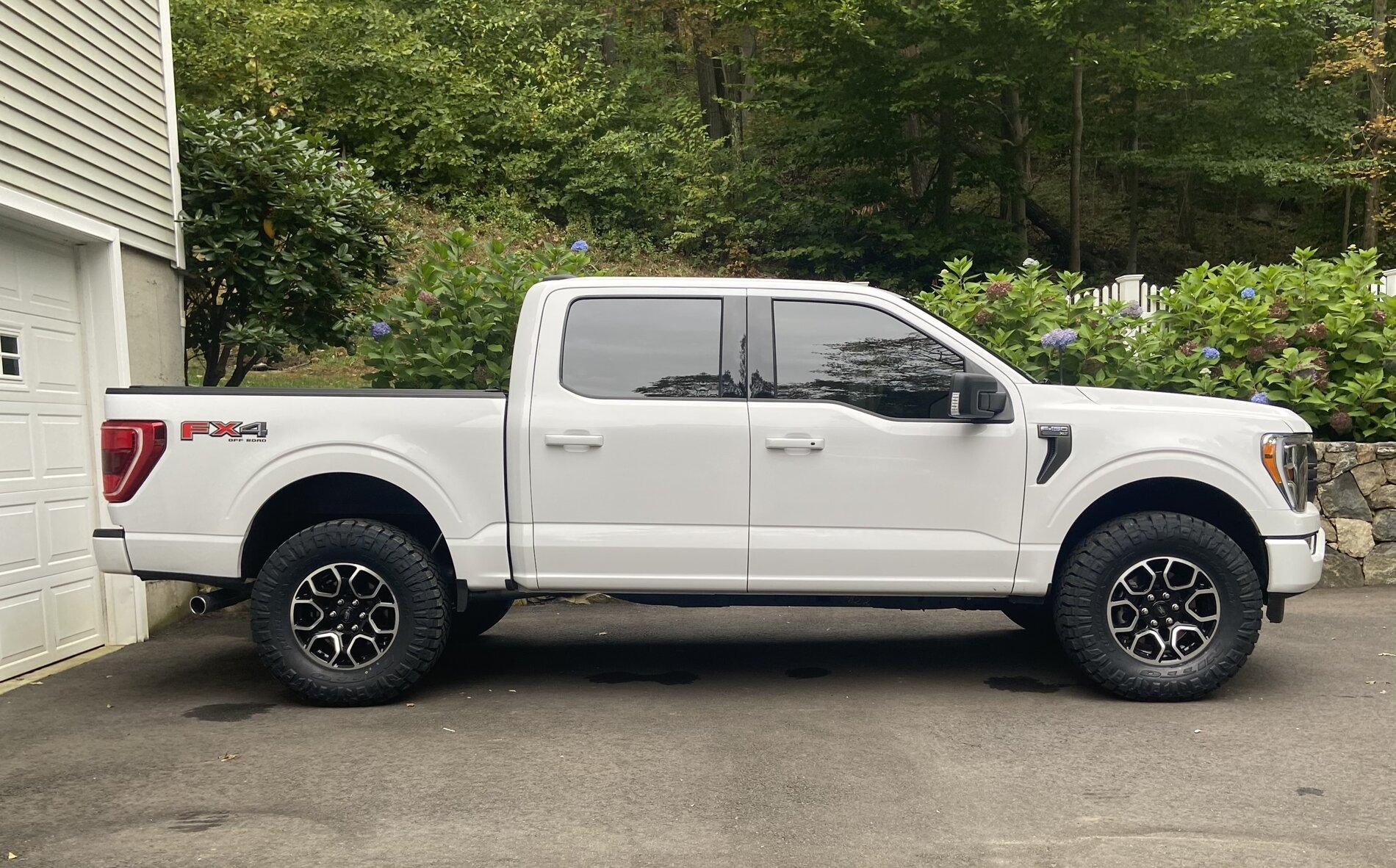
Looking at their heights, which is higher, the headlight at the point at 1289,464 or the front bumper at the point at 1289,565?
the headlight at the point at 1289,464

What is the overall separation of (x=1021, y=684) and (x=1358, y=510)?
4203 mm

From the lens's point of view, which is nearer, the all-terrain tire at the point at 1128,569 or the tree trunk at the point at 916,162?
the all-terrain tire at the point at 1128,569

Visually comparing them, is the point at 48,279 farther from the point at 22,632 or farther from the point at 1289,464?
the point at 1289,464

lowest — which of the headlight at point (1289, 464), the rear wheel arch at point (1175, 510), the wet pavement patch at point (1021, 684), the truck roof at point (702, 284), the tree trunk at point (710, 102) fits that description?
the wet pavement patch at point (1021, 684)

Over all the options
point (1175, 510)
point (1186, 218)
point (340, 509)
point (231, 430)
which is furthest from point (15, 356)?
point (1186, 218)

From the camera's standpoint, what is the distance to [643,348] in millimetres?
5508

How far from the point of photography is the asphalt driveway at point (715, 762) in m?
3.71

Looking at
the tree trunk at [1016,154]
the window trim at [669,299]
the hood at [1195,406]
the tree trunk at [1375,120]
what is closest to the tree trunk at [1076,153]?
the tree trunk at [1016,154]

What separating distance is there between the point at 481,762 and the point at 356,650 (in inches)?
48.2

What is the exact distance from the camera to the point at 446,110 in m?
18.5

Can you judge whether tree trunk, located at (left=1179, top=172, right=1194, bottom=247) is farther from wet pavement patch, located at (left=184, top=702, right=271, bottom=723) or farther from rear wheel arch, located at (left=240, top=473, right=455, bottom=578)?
wet pavement patch, located at (left=184, top=702, right=271, bottom=723)

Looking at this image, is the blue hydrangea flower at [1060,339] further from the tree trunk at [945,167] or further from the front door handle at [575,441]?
the tree trunk at [945,167]

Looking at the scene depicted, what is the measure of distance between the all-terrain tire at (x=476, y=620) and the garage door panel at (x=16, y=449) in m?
2.58

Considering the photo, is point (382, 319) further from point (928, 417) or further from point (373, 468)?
point (928, 417)
